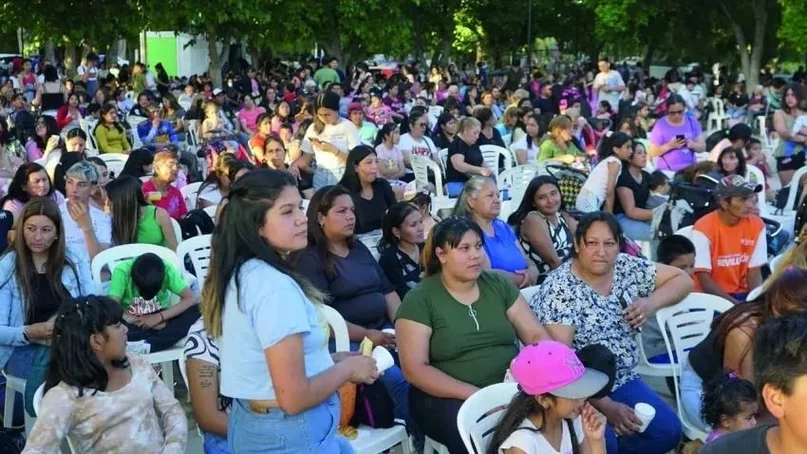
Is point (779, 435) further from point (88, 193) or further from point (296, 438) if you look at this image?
point (88, 193)

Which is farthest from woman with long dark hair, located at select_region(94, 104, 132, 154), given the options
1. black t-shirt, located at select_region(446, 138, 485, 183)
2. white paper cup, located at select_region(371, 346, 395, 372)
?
white paper cup, located at select_region(371, 346, 395, 372)

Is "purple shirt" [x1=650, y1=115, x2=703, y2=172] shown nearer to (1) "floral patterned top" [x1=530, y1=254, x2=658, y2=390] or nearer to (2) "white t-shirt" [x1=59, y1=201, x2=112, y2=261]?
(1) "floral patterned top" [x1=530, y1=254, x2=658, y2=390]

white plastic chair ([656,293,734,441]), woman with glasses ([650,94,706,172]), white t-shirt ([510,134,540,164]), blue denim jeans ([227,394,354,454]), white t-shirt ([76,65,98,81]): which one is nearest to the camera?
blue denim jeans ([227,394,354,454])

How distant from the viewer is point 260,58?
3603cm

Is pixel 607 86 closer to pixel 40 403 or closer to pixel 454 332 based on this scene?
pixel 454 332

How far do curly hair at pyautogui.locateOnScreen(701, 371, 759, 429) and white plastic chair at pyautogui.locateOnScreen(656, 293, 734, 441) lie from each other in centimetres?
93

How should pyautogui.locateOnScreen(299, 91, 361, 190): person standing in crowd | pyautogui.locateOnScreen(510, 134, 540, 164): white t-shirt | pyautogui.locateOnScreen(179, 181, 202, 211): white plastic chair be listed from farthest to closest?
pyautogui.locateOnScreen(510, 134, 540, 164): white t-shirt, pyautogui.locateOnScreen(299, 91, 361, 190): person standing in crowd, pyautogui.locateOnScreen(179, 181, 202, 211): white plastic chair

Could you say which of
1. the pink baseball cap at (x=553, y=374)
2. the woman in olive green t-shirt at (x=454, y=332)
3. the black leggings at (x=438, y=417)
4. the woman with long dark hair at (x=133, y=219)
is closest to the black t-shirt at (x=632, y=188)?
the woman with long dark hair at (x=133, y=219)

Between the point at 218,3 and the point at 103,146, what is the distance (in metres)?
8.41

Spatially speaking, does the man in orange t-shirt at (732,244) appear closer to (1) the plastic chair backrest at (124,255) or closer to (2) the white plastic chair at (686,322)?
(2) the white plastic chair at (686,322)

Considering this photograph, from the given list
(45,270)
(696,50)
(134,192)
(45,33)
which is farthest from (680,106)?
(696,50)

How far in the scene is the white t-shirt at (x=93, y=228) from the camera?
5980mm

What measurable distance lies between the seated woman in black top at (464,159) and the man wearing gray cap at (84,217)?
14.0 ft

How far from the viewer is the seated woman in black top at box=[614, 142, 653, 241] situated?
7871 millimetres
